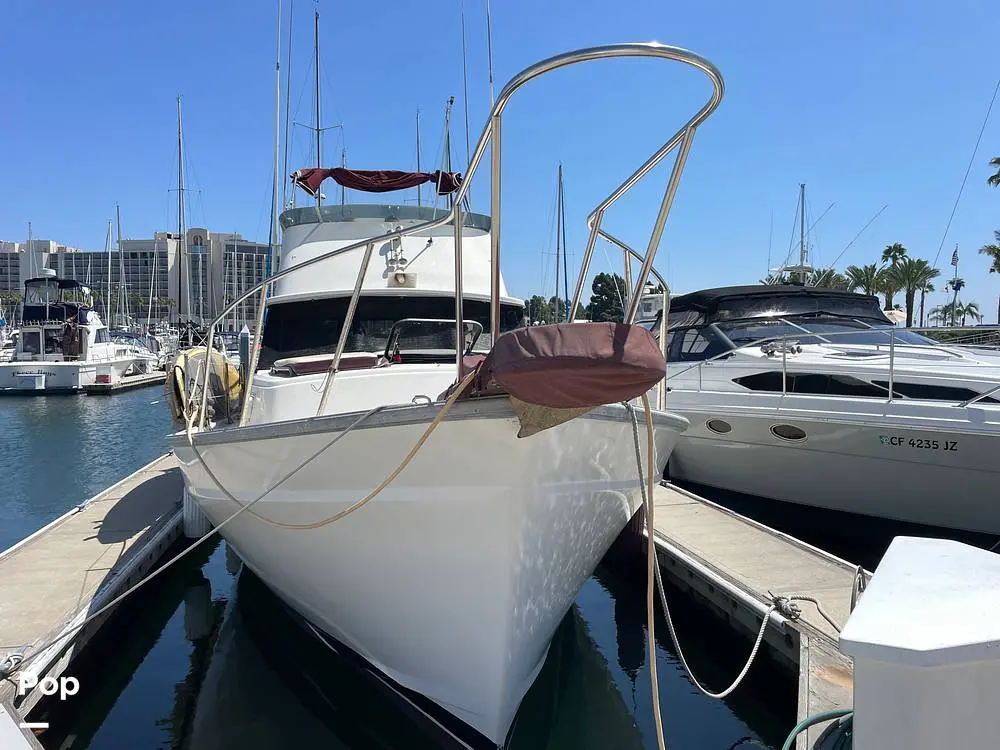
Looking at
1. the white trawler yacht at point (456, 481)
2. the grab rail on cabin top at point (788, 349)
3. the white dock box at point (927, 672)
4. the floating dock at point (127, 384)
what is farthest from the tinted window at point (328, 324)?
the floating dock at point (127, 384)

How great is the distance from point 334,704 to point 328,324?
2982mm

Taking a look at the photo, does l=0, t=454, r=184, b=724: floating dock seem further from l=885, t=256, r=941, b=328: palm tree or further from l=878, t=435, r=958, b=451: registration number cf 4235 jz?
l=885, t=256, r=941, b=328: palm tree

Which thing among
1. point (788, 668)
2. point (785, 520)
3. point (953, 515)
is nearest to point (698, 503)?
point (785, 520)

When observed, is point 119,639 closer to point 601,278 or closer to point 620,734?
point 620,734

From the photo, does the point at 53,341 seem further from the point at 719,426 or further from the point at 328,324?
the point at 719,426

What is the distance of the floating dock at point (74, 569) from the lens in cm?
465

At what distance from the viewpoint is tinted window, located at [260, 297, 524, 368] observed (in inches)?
240

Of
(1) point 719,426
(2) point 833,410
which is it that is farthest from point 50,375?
(2) point 833,410

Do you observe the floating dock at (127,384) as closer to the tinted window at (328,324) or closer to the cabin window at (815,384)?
the tinted window at (328,324)

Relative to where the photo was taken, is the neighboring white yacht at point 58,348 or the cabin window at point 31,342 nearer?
the neighboring white yacht at point 58,348

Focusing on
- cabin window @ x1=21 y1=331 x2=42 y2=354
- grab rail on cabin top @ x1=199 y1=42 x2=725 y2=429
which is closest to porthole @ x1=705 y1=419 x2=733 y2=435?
grab rail on cabin top @ x1=199 y1=42 x2=725 y2=429

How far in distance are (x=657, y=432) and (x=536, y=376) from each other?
2.00 m

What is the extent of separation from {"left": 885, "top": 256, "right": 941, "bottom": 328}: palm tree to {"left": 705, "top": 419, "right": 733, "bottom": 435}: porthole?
33964 mm

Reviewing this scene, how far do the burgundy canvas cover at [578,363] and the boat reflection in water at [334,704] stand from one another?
1.76 metres
